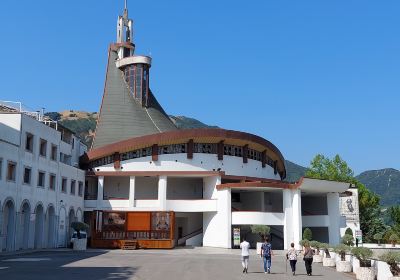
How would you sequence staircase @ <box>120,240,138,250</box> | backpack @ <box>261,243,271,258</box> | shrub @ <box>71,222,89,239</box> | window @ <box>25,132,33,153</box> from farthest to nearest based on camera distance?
staircase @ <box>120,240,138,250</box> → shrub @ <box>71,222,89,239</box> → window @ <box>25,132,33,153</box> → backpack @ <box>261,243,271,258</box>


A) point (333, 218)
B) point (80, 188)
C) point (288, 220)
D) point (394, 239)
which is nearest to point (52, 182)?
point (80, 188)

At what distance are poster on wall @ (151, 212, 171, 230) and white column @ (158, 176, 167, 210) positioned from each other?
311 centimetres

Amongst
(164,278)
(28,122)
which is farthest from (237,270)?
(28,122)

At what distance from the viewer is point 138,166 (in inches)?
1959

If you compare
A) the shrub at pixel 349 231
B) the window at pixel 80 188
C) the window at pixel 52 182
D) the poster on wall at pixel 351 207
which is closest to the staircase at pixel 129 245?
the window at pixel 52 182

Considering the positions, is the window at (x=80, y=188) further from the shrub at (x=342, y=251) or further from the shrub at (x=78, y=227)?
the shrub at (x=342, y=251)

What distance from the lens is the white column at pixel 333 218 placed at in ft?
163

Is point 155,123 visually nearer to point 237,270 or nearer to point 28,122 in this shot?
point 28,122

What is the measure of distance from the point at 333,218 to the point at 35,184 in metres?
29.5

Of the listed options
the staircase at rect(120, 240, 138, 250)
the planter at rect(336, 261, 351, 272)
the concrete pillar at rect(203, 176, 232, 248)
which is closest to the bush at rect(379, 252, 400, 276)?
the planter at rect(336, 261, 351, 272)

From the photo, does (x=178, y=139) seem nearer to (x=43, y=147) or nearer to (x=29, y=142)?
(x=43, y=147)

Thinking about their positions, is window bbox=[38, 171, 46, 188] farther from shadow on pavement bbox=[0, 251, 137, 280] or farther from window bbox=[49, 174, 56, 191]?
shadow on pavement bbox=[0, 251, 137, 280]

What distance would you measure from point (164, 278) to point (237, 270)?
569 centimetres

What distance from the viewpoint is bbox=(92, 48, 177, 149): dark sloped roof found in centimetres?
5669
